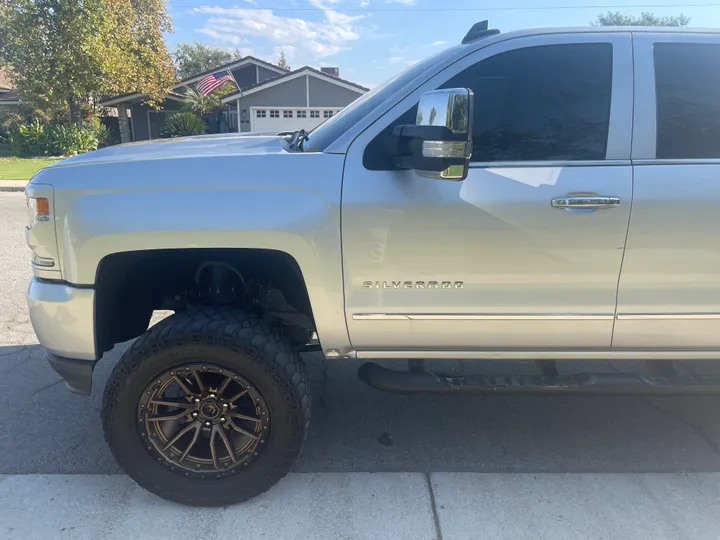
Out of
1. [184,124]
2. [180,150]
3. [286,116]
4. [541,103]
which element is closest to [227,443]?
[180,150]

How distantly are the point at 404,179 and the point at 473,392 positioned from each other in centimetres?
110

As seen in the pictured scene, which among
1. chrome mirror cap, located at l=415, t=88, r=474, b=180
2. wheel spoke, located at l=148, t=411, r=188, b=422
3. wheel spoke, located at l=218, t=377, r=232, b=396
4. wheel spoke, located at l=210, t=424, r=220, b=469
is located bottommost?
wheel spoke, located at l=210, t=424, r=220, b=469

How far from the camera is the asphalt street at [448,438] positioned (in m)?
2.81

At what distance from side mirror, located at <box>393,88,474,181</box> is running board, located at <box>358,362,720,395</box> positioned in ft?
3.31

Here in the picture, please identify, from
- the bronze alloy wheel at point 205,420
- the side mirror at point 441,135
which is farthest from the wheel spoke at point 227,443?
the side mirror at point 441,135

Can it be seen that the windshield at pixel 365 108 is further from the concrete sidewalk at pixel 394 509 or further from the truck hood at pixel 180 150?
the concrete sidewalk at pixel 394 509

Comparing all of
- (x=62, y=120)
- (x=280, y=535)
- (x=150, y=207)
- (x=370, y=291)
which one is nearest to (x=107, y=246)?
(x=150, y=207)

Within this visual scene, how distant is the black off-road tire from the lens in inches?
96.3

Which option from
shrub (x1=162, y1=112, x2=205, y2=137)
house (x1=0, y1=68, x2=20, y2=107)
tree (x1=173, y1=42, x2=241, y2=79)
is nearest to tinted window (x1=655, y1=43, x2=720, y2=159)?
shrub (x1=162, y1=112, x2=205, y2=137)

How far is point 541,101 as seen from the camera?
2.47m

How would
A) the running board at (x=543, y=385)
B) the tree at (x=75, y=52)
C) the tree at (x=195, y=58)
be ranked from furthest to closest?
the tree at (x=195, y=58) → the tree at (x=75, y=52) → the running board at (x=543, y=385)

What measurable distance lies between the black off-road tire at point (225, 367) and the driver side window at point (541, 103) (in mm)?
1184

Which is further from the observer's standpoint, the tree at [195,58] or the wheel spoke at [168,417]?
the tree at [195,58]

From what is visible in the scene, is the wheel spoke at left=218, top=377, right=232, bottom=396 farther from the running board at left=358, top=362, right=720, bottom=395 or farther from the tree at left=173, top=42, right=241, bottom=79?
the tree at left=173, top=42, right=241, bottom=79
